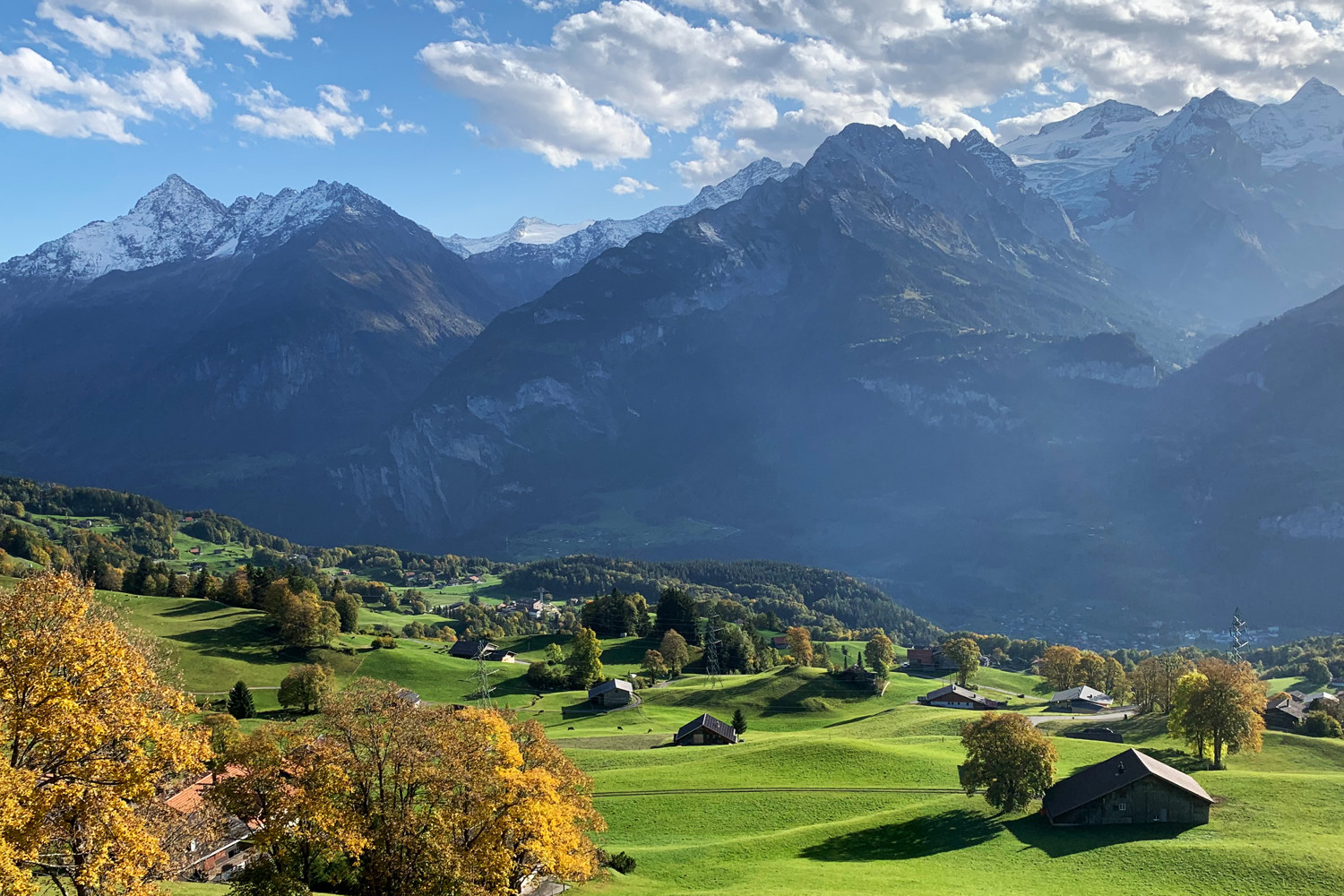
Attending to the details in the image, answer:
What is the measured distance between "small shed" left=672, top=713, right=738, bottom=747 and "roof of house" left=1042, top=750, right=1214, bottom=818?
41398 millimetres

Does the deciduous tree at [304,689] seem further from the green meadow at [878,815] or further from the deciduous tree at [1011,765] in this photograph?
the deciduous tree at [1011,765]

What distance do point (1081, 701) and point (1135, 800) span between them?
76.9m

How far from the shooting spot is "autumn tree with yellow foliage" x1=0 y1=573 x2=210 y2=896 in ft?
87.7

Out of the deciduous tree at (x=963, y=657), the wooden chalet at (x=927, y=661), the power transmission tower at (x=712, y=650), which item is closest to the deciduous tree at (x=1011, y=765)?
the power transmission tower at (x=712, y=650)

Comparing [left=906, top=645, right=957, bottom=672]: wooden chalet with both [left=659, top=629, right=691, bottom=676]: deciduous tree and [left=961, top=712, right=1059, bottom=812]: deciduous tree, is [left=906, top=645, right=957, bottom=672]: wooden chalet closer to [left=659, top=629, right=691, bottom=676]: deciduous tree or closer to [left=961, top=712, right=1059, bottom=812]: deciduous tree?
[left=659, top=629, right=691, bottom=676]: deciduous tree

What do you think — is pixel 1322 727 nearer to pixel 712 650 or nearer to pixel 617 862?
pixel 712 650

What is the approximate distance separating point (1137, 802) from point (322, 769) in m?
56.3

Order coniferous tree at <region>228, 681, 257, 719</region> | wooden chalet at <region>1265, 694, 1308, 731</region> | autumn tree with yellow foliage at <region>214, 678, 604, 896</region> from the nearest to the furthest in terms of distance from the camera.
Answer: autumn tree with yellow foliage at <region>214, 678, 604, 896</region> < coniferous tree at <region>228, 681, 257, 719</region> < wooden chalet at <region>1265, 694, 1308, 731</region>

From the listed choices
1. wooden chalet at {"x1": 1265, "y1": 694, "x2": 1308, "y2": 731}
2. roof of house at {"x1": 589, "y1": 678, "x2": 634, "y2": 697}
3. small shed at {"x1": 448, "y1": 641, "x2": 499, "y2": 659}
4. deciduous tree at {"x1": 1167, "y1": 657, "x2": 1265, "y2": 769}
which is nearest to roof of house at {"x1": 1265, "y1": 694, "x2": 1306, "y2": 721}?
wooden chalet at {"x1": 1265, "y1": 694, "x2": 1308, "y2": 731}

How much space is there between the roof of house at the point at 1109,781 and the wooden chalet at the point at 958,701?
66815 mm

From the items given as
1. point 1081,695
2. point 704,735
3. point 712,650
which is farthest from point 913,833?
point 712,650

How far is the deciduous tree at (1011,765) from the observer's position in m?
72.1

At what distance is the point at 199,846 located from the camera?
5444 cm

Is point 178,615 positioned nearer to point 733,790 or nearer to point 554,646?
point 554,646
